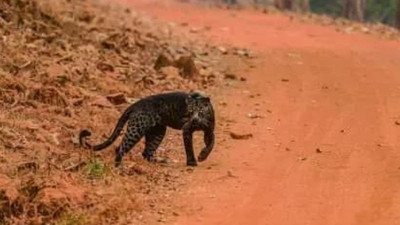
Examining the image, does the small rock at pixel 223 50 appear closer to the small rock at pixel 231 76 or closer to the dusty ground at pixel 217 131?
the dusty ground at pixel 217 131

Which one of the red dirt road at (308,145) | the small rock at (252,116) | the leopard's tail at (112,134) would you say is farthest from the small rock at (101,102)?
the leopard's tail at (112,134)

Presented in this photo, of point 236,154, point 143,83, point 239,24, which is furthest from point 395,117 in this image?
point 239,24

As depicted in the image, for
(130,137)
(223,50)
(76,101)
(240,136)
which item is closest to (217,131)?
(240,136)

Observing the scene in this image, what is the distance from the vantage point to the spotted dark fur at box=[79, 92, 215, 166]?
8406 millimetres

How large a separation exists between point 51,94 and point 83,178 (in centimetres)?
298

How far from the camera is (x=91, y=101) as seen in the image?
10867 mm

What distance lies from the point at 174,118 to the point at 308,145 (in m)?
1.75

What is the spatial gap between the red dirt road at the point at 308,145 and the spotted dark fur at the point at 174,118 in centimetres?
34

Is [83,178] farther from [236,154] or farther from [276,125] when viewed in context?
[276,125]

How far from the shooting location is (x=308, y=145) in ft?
31.2

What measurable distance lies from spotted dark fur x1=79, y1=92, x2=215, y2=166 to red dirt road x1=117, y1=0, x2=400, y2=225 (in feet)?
1.12

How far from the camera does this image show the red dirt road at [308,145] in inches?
285

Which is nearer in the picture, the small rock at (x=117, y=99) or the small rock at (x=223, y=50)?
the small rock at (x=117, y=99)

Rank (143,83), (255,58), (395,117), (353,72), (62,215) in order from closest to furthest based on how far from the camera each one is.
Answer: (62,215) → (395,117) → (143,83) → (353,72) → (255,58)
